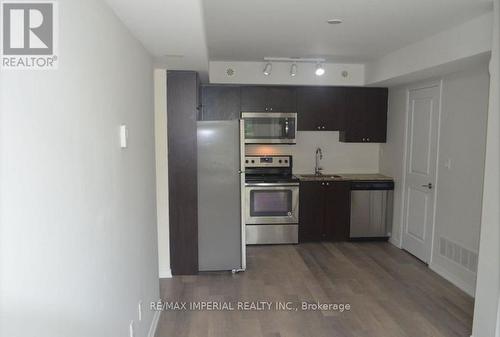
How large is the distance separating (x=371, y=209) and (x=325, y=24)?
10.0 ft

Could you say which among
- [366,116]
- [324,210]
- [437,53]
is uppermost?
[437,53]

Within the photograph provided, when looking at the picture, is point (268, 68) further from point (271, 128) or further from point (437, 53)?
point (437, 53)

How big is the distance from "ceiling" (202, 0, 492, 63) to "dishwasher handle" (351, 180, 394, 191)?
1794 millimetres

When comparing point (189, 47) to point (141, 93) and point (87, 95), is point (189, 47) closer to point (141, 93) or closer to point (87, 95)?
point (141, 93)

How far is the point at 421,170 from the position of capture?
480 centimetres

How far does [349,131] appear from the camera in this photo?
5.62 metres

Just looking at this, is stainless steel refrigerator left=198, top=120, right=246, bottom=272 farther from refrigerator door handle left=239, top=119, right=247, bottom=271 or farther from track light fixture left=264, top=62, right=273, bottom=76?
track light fixture left=264, top=62, right=273, bottom=76

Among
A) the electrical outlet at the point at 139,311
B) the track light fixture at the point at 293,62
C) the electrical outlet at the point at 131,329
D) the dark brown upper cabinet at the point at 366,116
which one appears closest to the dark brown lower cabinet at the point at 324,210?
the dark brown upper cabinet at the point at 366,116

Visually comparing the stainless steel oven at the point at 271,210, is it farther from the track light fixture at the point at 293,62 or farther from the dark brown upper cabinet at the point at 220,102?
the track light fixture at the point at 293,62

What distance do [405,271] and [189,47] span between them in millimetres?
3388

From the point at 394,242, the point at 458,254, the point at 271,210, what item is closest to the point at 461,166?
the point at 458,254

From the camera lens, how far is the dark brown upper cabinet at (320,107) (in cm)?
550

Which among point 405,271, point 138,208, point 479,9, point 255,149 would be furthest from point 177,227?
point 479,9

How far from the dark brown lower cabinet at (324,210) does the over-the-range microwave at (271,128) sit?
2.35 feet
